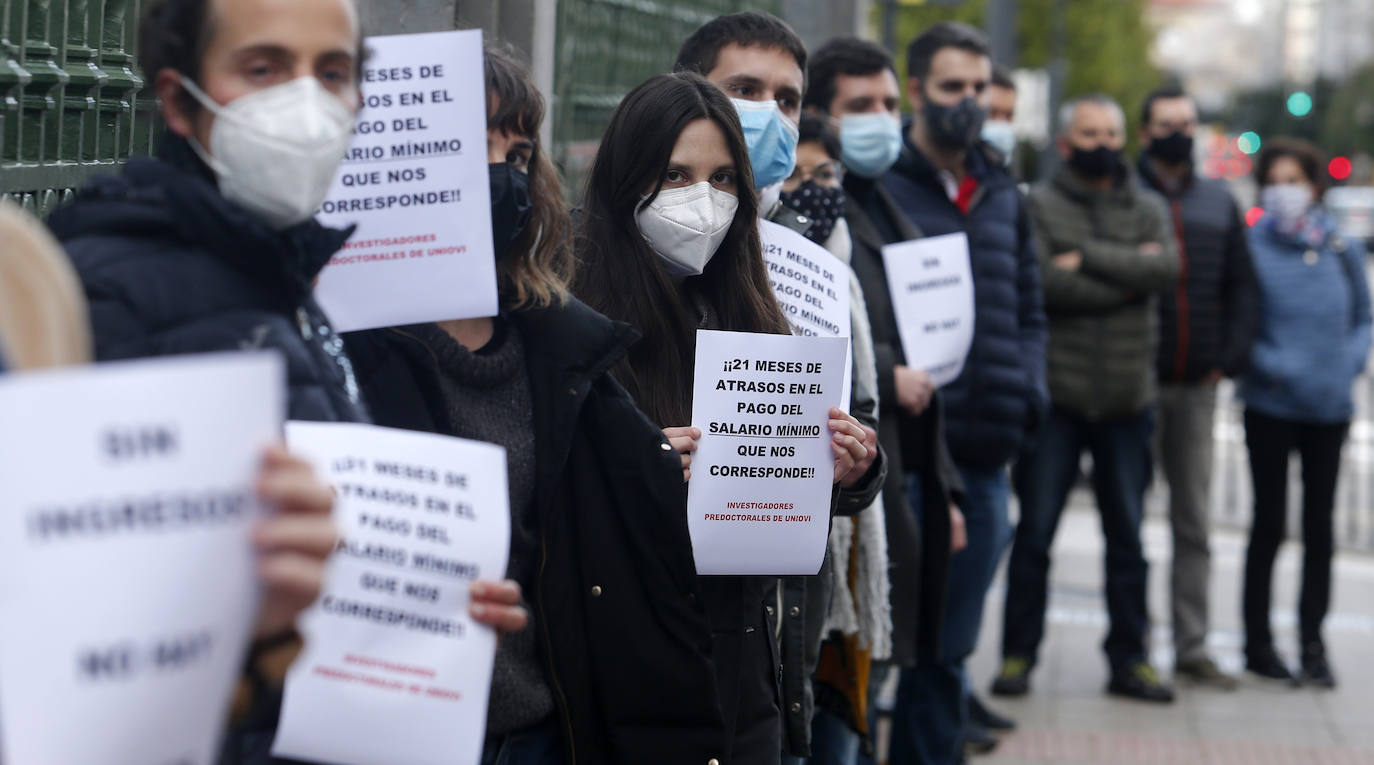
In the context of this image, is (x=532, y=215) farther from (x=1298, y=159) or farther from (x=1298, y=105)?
(x=1298, y=105)

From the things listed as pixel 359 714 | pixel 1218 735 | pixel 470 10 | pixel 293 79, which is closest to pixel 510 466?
pixel 359 714

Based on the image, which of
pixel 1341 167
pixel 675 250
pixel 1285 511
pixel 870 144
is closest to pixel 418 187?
pixel 675 250

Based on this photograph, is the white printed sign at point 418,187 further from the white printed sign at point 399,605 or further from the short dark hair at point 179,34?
the short dark hair at point 179,34

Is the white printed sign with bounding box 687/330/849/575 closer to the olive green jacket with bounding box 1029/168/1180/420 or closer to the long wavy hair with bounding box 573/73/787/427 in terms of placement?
the long wavy hair with bounding box 573/73/787/427

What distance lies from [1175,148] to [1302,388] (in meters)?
1.11

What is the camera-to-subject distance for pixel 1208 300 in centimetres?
704

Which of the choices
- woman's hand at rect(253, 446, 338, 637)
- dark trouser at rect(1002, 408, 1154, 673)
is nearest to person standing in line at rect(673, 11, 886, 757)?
woman's hand at rect(253, 446, 338, 637)

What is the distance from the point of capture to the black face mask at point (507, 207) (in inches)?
110

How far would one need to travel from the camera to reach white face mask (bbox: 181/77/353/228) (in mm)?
1852

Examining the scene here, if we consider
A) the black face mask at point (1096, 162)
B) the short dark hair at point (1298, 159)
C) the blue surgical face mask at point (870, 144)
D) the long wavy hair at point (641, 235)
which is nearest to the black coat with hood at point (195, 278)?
the long wavy hair at point (641, 235)

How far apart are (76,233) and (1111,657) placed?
585 centimetres

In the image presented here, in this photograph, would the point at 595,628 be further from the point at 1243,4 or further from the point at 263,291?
the point at 1243,4

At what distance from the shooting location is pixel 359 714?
6.49ft

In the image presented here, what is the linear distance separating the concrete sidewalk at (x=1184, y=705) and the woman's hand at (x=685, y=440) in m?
3.43
